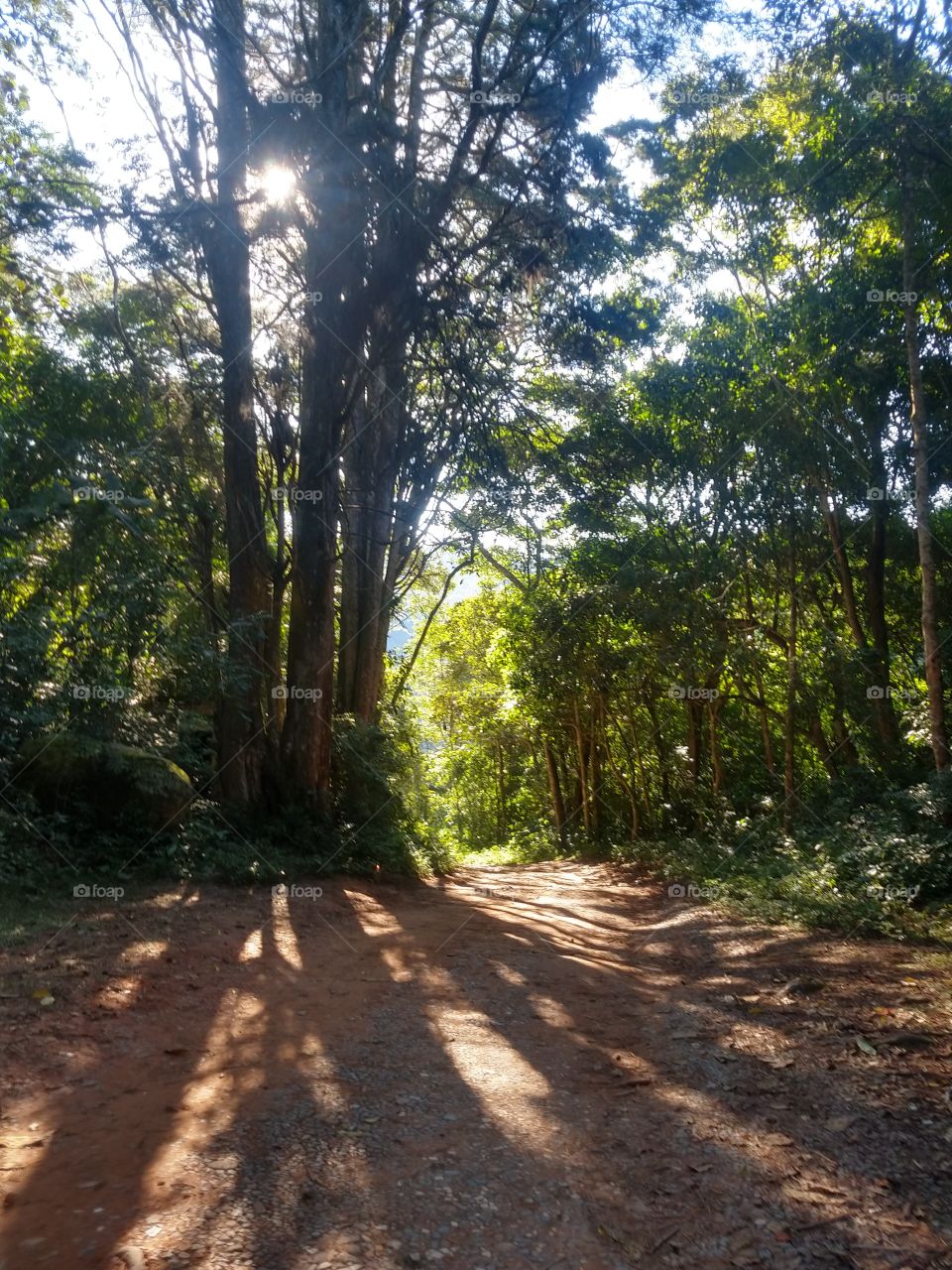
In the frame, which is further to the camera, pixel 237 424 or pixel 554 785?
pixel 554 785

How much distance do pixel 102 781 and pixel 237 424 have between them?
5.49m

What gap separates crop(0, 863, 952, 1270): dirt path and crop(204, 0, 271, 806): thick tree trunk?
463 cm

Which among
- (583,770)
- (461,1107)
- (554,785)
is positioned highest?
(583,770)

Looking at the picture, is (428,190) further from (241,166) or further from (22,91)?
(22,91)

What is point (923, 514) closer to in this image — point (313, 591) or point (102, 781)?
point (313, 591)

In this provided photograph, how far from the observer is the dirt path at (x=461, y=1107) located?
344 cm

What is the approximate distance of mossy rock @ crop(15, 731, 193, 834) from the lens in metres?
10.6

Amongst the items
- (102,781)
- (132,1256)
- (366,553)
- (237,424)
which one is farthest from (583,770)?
(132,1256)

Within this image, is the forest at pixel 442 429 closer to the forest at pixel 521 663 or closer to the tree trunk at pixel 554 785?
the forest at pixel 521 663

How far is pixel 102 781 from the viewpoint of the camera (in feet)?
36.2

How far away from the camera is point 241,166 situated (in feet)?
42.4

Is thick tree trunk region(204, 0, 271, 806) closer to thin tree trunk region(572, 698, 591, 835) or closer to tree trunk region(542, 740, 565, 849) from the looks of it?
thin tree trunk region(572, 698, 591, 835)

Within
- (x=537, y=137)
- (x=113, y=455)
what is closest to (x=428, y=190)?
(x=537, y=137)

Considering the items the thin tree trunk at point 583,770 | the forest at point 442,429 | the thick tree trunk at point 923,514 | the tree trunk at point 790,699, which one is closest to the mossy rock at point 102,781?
the forest at point 442,429
